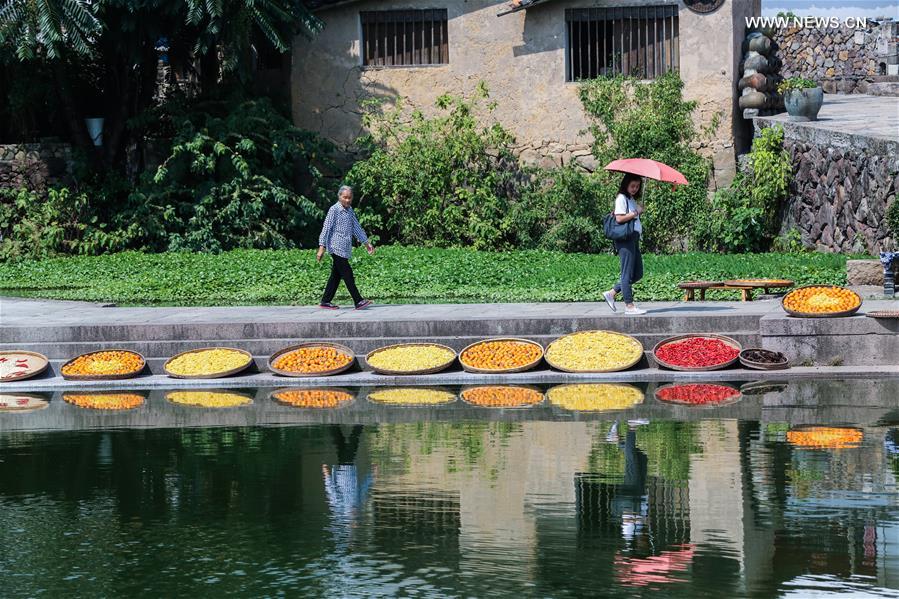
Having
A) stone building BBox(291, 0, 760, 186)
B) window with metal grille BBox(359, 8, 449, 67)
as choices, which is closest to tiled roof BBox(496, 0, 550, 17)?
stone building BBox(291, 0, 760, 186)

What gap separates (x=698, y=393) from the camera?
1291cm

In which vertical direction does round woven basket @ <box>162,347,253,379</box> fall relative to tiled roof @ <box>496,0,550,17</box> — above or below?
below

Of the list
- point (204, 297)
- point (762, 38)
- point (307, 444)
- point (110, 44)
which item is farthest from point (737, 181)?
point (307, 444)

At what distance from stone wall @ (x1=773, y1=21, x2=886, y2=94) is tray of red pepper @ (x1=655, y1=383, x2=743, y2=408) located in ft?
65.0

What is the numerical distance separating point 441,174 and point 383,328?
392 inches

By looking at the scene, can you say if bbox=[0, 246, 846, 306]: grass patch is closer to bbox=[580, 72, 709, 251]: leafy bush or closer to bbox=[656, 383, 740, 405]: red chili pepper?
bbox=[580, 72, 709, 251]: leafy bush

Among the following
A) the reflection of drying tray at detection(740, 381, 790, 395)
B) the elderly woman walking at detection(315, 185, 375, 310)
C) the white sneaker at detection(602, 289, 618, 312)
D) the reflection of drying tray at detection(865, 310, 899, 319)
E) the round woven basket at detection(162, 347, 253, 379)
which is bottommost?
the reflection of drying tray at detection(740, 381, 790, 395)

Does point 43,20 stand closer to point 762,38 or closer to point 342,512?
point 762,38

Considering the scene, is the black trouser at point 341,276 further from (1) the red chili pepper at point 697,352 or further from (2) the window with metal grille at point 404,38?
(2) the window with metal grille at point 404,38

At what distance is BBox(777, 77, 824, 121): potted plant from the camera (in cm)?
2323

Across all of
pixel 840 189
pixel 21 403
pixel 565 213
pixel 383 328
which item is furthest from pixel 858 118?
pixel 21 403

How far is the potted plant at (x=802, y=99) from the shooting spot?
23.2 meters

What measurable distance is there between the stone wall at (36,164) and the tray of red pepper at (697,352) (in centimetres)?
1493

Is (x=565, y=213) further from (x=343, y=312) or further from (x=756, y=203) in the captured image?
(x=343, y=312)
